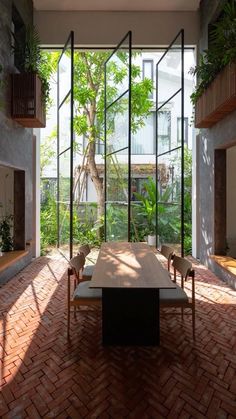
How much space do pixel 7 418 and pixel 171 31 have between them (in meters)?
7.27

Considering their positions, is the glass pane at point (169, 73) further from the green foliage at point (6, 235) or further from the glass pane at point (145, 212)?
the green foliage at point (6, 235)

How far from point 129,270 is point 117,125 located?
165 inches

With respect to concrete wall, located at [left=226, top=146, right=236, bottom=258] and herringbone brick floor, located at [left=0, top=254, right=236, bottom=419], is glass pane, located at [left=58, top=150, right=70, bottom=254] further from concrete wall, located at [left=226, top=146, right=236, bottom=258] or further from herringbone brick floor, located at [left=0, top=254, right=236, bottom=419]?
concrete wall, located at [left=226, top=146, right=236, bottom=258]

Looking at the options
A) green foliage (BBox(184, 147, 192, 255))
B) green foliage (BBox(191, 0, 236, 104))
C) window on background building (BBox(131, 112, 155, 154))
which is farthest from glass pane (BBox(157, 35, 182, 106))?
window on background building (BBox(131, 112, 155, 154))

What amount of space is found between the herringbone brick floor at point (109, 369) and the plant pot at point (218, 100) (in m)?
2.64

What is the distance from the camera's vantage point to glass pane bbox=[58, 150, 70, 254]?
685 centimetres

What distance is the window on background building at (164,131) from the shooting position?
6465mm

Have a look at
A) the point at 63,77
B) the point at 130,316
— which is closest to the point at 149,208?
the point at 63,77

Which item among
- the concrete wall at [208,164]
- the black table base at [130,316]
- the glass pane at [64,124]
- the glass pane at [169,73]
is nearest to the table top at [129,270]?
the black table base at [130,316]

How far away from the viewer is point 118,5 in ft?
21.3

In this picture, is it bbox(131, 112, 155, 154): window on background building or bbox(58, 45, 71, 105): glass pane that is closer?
bbox(58, 45, 71, 105): glass pane

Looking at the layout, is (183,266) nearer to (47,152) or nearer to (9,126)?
(9,126)

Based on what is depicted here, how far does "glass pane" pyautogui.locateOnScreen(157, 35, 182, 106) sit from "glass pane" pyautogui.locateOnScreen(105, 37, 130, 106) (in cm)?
83

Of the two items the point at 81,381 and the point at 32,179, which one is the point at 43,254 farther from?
the point at 81,381
